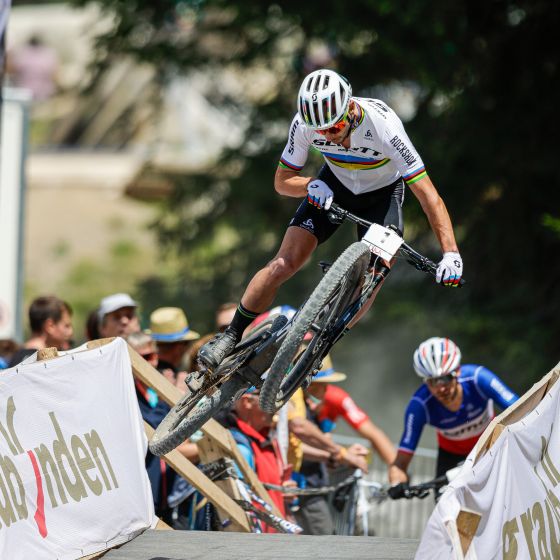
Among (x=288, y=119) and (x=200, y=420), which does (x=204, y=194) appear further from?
(x=200, y=420)

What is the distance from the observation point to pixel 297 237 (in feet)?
→ 21.7

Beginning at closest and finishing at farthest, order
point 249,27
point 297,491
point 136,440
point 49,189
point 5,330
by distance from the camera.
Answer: point 136,440, point 297,491, point 5,330, point 249,27, point 49,189

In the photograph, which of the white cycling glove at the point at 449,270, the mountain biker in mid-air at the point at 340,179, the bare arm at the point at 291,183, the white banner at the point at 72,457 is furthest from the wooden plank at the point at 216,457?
the white cycling glove at the point at 449,270

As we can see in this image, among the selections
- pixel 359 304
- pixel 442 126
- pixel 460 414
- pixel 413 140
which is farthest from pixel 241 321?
pixel 442 126

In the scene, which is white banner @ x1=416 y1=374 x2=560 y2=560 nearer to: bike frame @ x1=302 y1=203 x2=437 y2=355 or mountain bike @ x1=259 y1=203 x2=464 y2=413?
bike frame @ x1=302 y1=203 x2=437 y2=355

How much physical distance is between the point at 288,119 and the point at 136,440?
955cm

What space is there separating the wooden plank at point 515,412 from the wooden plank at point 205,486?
95.2 inches

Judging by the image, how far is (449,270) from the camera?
240 inches

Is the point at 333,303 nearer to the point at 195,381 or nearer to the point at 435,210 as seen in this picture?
the point at 435,210

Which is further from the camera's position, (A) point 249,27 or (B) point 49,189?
(B) point 49,189

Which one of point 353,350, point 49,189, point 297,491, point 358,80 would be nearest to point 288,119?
point 358,80

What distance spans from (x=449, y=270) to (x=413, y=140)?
8.32 metres

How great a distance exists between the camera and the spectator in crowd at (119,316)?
Answer: 8.44 meters

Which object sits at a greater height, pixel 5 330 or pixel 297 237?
pixel 297 237
